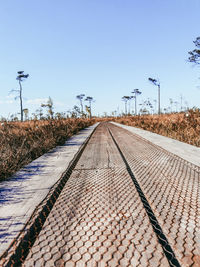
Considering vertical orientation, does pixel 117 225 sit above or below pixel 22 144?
below

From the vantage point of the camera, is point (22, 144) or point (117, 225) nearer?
point (117, 225)

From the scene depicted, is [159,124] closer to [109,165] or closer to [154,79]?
[109,165]

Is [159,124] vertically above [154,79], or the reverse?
[154,79]

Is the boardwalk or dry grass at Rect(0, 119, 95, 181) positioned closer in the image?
the boardwalk

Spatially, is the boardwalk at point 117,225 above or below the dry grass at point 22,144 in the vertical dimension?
below

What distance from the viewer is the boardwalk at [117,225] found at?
1.22 meters

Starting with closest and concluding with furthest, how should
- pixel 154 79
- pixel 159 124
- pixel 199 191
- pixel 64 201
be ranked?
pixel 64 201, pixel 199 191, pixel 159 124, pixel 154 79

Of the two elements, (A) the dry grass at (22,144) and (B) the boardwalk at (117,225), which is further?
(A) the dry grass at (22,144)

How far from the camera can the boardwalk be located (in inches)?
48.2

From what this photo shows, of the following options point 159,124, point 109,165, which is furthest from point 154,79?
point 109,165

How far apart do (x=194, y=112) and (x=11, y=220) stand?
367 inches

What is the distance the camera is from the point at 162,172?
10.1 feet

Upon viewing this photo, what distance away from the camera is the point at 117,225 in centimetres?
159

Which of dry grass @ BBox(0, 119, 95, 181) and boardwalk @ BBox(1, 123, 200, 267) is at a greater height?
dry grass @ BBox(0, 119, 95, 181)
